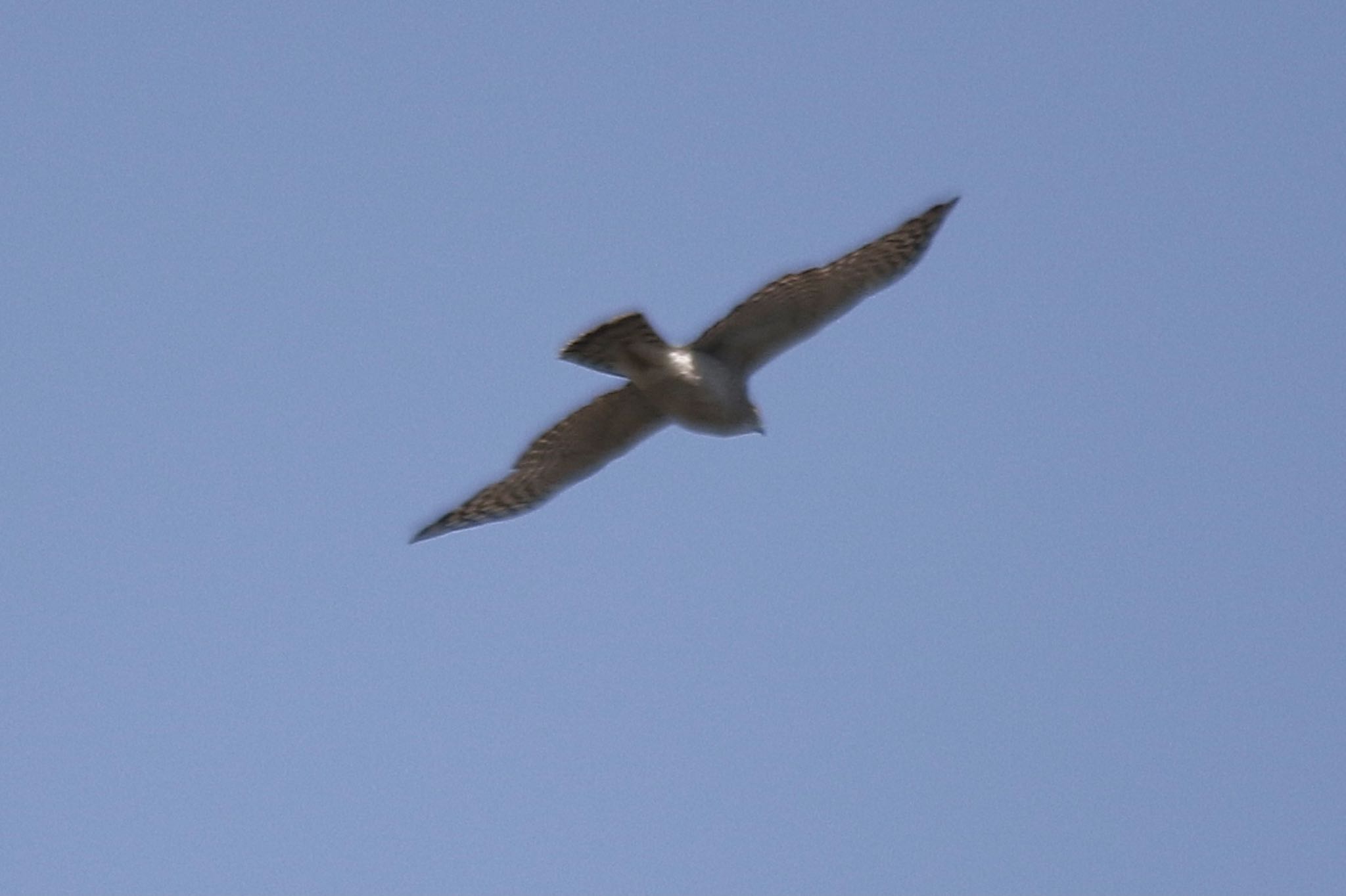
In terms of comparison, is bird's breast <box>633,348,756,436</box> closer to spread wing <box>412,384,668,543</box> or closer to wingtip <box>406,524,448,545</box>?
spread wing <box>412,384,668,543</box>

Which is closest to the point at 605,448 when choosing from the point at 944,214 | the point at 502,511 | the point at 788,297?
the point at 502,511

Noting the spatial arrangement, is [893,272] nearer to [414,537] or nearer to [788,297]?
[788,297]

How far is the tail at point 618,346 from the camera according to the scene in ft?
56.6

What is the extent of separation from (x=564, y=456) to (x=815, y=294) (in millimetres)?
2635

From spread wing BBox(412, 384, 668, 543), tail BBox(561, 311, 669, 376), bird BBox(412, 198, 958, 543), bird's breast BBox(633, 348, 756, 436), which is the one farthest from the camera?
spread wing BBox(412, 384, 668, 543)

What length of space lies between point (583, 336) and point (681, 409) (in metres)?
1.13

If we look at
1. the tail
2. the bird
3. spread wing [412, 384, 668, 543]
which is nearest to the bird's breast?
the bird

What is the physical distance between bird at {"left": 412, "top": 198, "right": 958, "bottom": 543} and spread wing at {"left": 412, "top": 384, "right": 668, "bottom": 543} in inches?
0.8

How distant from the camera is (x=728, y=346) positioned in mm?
17969

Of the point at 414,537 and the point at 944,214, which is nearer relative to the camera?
the point at 944,214

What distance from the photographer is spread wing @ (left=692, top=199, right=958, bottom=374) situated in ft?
57.6

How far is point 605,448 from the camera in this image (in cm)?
1886

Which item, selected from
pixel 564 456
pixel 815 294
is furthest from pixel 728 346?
pixel 564 456

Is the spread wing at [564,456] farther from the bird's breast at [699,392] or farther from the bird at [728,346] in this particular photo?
the bird's breast at [699,392]
